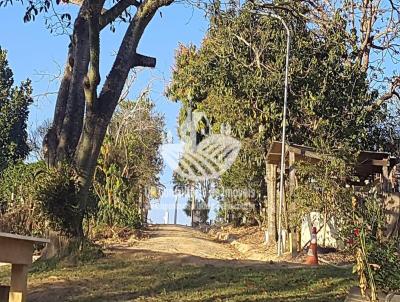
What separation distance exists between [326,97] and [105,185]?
8672mm

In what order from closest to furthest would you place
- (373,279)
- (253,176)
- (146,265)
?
(373,279)
(146,265)
(253,176)

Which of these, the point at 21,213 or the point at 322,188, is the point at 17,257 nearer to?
the point at 21,213

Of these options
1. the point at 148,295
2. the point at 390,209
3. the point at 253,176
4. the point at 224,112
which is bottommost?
the point at 148,295

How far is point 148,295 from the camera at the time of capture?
8.91 m

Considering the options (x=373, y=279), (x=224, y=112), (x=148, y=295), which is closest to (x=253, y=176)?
(x=224, y=112)

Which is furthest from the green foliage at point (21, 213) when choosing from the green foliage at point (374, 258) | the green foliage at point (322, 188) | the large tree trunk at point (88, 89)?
the green foliage at point (374, 258)

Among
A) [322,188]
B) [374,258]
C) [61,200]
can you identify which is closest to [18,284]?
[374,258]

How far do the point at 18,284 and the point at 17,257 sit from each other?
0.27 m

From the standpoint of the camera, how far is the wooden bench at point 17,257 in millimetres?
5969

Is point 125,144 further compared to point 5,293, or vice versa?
point 125,144

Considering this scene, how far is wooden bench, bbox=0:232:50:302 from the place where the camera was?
5.97m

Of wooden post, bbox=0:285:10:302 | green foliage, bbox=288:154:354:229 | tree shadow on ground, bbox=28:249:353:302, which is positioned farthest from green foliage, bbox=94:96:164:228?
wooden post, bbox=0:285:10:302

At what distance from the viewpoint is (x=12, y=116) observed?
4234 cm

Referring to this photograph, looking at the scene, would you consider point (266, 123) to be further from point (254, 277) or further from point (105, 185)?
point (254, 277)
